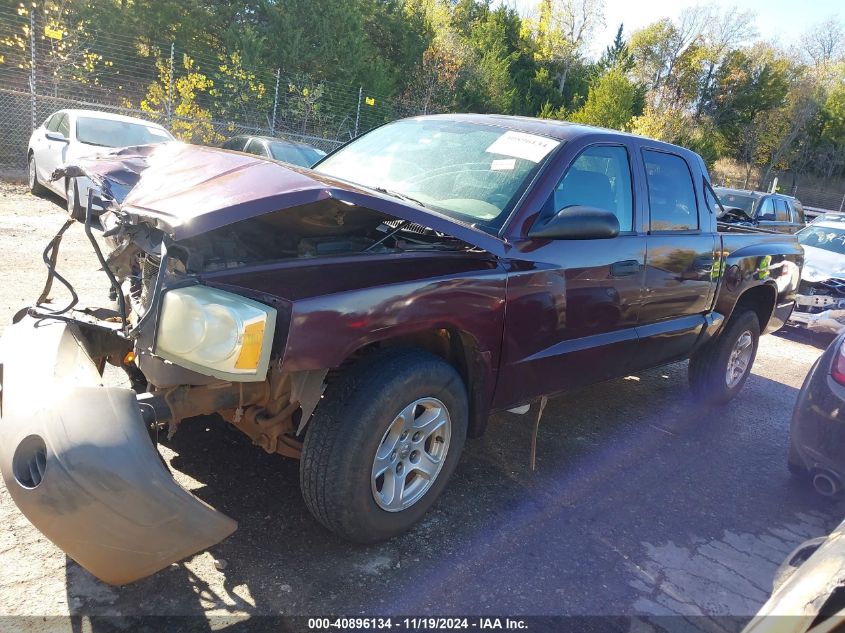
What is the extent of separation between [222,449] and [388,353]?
132 cm

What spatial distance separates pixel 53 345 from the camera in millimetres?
2354

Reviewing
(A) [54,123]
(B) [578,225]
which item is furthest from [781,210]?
(A) [54,123]

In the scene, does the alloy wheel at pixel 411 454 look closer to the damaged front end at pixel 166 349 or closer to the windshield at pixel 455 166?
the damaged front end at pixel 166 349

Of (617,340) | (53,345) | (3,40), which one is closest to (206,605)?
(53,345)

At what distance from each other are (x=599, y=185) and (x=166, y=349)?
99.5 inches

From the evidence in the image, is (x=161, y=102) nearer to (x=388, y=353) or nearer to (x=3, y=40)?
(x=3, y=40)

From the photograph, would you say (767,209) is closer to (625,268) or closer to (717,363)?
(717,363)

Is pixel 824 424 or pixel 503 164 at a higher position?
pixel 503 164

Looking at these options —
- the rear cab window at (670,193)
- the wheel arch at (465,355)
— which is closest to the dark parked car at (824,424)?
the rear cab window at (670,193)

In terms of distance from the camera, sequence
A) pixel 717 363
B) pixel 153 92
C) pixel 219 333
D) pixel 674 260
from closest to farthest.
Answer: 1. pixel 219 333
2. pixel 674 260
3. pixel 717 363
4. pixel 153 92

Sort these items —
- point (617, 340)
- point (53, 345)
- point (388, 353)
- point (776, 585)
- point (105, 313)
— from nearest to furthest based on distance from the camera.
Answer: point (776, 585) < point (53, 345) < point (388, 353) < point (105, 313) < point (617, 340)

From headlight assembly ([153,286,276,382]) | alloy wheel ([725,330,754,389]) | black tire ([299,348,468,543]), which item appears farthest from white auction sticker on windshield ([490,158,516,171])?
alloy wheel ([725,330,754,389])

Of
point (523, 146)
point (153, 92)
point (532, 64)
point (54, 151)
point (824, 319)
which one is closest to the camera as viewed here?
point (523, 146)

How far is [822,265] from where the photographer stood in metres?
8.80
